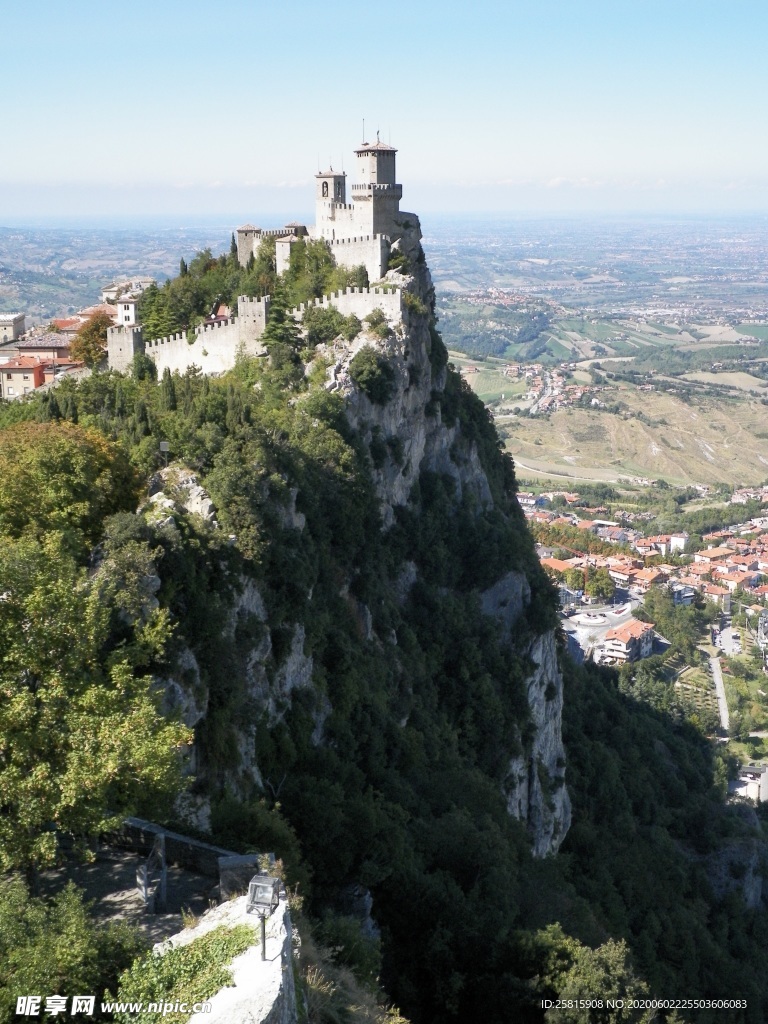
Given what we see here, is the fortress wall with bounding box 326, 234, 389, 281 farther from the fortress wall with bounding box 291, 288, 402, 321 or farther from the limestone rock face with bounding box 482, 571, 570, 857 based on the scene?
the limestone rock face with bounding box 482, 571, 570, 857

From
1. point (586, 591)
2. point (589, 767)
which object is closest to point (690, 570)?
point (586, 591)

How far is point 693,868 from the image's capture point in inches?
2088

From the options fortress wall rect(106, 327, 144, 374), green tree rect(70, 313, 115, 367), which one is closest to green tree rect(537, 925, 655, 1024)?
fortress wall rect(106, 327, 144, 374)

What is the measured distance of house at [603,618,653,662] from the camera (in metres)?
99.8

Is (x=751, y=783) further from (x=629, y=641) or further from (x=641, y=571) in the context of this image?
(x=641, y=571)

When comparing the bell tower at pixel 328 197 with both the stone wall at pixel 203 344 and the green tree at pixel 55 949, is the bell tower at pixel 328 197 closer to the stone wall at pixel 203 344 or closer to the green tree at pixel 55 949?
the stone wall at pixel 203 344

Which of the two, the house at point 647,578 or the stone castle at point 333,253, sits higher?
the stone castle at point 333,253

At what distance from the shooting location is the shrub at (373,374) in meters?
40.5

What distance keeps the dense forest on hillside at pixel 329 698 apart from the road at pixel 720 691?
39.8 meters

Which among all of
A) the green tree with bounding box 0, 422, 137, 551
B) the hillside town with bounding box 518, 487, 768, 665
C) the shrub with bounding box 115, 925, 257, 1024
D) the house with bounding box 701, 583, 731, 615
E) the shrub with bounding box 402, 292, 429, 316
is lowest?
the house with bounding box 701, 583, 731, 615

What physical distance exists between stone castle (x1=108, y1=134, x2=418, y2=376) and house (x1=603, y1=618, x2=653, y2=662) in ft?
198

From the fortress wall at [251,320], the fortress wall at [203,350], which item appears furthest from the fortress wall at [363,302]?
the fortress wall at [203,350]

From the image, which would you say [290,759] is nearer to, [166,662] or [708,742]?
[166,662]

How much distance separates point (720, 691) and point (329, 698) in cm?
7656
